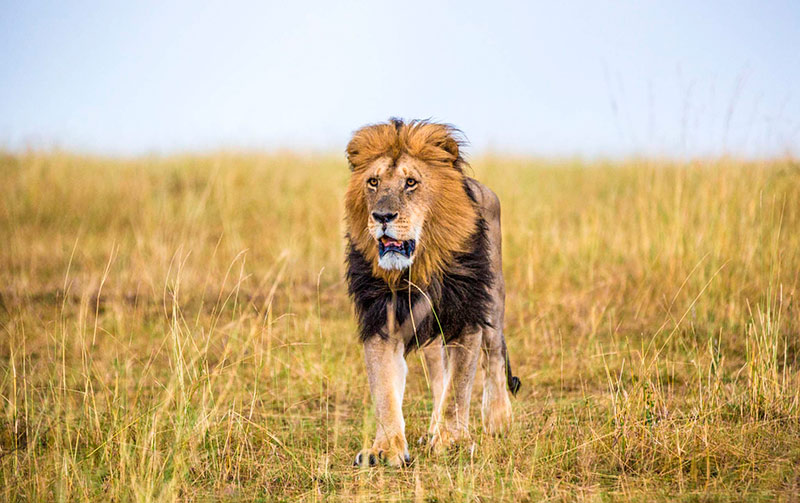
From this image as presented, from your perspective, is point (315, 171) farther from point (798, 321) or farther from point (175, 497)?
point (175, 497)

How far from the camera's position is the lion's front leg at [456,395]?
11.5 ft

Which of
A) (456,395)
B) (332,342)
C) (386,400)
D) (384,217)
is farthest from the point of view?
(332,342)

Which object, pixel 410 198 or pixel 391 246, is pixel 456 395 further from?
pixel 410 198

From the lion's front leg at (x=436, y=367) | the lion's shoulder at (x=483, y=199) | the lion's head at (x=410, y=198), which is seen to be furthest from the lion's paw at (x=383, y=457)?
the lion's shoulder at (x=483, y=199)

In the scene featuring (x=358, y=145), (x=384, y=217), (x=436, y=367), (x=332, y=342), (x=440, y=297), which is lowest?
(x=332, y=342)

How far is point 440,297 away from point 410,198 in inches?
19.0

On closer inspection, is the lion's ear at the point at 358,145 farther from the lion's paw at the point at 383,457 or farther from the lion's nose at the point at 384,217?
the lion's paw at the point at 383,457

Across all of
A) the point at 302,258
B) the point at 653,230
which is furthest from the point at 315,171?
the point at 653,230

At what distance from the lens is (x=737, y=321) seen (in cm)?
570

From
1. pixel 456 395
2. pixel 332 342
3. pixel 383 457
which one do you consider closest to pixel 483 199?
pixel 456 395

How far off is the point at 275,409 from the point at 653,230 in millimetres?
4148

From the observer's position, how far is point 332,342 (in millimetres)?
5711

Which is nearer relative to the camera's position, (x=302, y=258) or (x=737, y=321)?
(x=737, y=321)

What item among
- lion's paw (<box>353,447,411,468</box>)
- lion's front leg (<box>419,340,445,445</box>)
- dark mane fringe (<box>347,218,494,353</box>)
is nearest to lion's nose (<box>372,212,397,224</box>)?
dark mane fringe (<box>347,218,494,353</box>)
